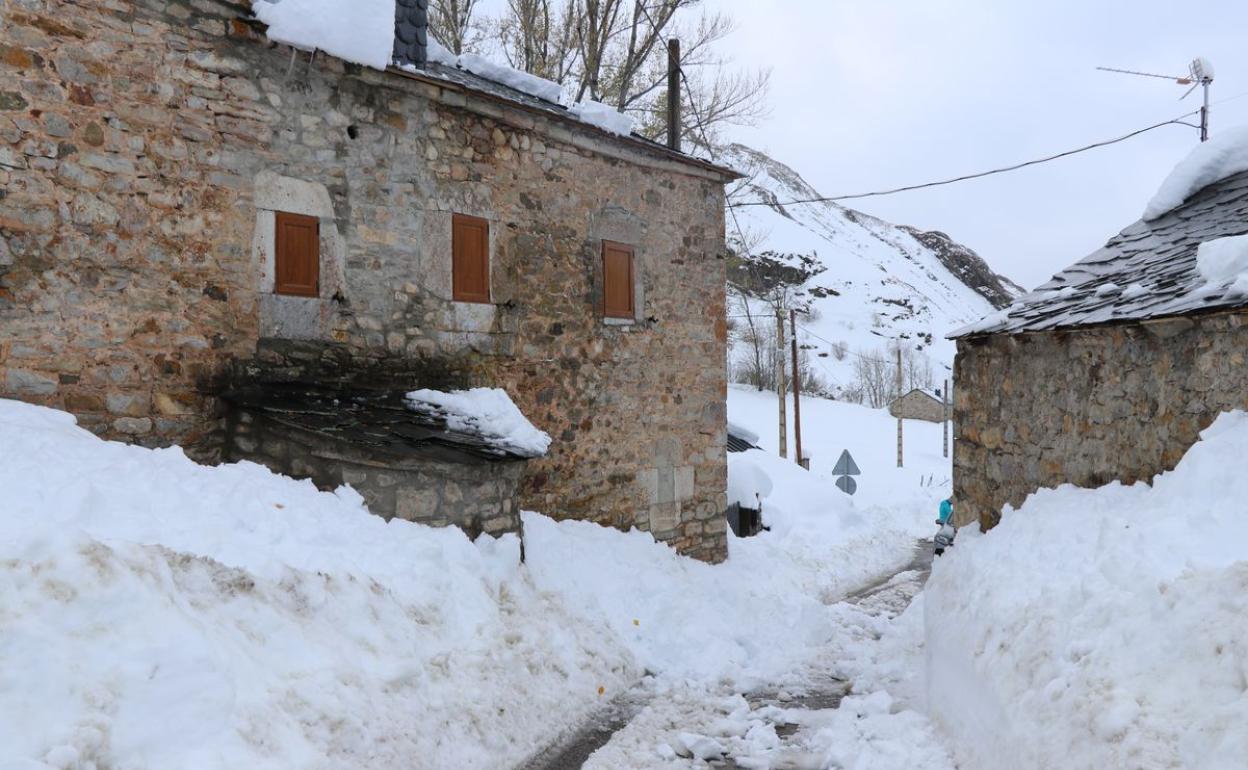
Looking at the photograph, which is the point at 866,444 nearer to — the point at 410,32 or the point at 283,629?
the point at 410,32

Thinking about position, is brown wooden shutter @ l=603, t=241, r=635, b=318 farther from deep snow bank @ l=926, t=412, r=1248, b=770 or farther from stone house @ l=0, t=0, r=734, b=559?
deep snow bank @ l=926, t=412, r=1248, b=770

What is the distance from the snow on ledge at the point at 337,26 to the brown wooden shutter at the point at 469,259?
5.00ft

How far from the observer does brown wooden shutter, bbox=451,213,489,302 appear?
24.8 feet

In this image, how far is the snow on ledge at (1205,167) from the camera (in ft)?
22.2

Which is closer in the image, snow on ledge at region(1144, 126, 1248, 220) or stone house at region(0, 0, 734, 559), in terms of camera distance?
stone house at region(0, 0, 734, 559)

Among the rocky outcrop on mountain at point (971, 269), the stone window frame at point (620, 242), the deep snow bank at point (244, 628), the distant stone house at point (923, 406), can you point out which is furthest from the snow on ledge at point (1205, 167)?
the rocky outcrop on mountain at point (971, 269)

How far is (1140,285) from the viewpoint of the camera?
5.32m

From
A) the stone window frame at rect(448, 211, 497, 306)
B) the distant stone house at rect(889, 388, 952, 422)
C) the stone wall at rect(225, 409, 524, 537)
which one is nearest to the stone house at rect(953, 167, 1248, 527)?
the stone wall at rect(225, 409, 524, 537)

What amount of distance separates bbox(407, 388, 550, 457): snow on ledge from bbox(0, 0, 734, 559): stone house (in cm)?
34

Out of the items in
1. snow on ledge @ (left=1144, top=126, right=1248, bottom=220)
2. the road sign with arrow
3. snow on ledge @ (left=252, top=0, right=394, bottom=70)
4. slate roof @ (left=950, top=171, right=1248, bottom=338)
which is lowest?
the road sign with arrow

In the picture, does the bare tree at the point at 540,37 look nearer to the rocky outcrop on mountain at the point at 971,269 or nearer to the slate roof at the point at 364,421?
the slate roof at the point at 364,421

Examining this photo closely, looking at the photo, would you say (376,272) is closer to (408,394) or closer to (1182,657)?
(408,394)

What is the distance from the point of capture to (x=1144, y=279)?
5.45 meters

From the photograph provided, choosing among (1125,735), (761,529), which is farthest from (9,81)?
(761,529)
